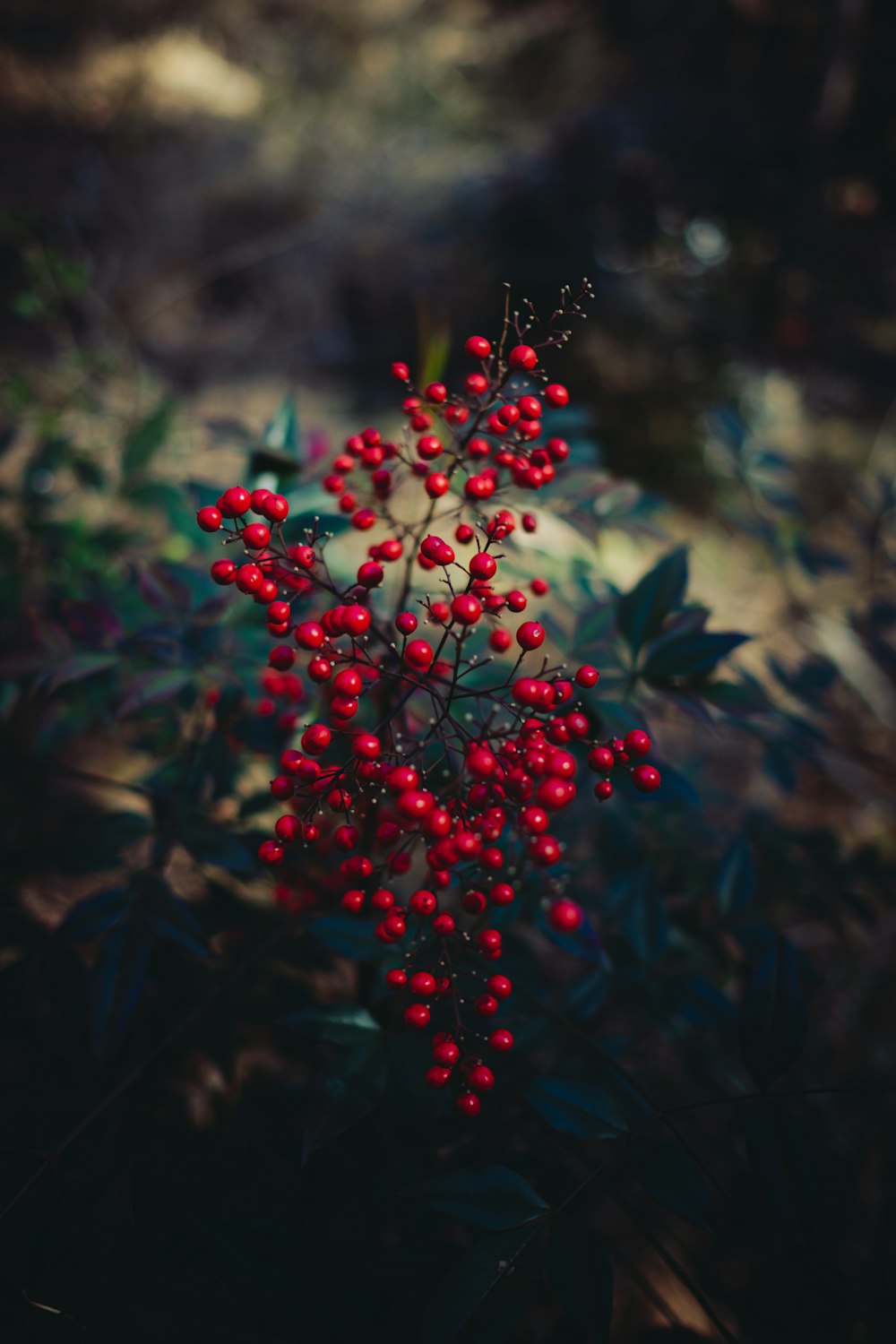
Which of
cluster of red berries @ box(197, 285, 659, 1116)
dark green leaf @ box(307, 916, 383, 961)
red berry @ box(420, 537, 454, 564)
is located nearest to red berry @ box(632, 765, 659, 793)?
cluster of red berries @ box(197, 285, 659, 1116)

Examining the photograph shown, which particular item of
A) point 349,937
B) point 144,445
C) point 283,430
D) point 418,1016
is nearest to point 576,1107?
point 418,1016

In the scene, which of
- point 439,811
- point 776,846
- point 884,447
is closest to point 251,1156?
point 439,811

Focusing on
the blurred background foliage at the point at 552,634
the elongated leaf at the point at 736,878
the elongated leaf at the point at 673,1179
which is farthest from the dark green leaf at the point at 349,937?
the elongated leaf at the point at 736,878

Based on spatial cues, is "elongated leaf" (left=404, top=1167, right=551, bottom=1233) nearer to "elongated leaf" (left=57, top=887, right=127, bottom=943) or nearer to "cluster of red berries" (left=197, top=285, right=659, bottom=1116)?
"cluster of red berries" (left=197, top=285, right=659, bottom=1116)

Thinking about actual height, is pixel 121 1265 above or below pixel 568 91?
below

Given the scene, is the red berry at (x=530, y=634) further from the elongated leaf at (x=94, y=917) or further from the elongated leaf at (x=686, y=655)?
the elongated leaf at (x=94, y=917)

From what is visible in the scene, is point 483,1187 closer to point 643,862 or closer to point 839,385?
point 643,862
